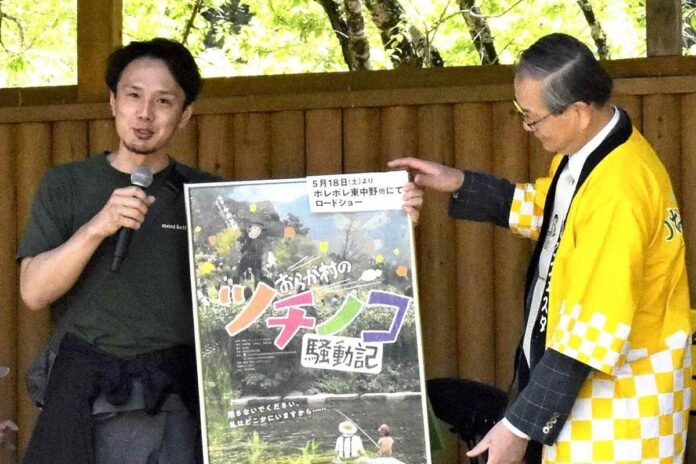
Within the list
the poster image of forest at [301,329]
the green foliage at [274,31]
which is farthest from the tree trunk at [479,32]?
the poster image of forest at [301,329]

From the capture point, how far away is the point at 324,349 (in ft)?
11.0

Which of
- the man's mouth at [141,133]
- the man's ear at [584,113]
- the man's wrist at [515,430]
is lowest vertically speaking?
the man's wrist at [515,430]

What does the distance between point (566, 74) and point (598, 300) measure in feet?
2.00

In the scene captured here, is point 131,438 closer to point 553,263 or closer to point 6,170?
point 553,263

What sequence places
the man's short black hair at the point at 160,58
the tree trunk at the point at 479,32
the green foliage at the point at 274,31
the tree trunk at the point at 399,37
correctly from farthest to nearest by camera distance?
the green foliage at the point at 274,31 < the tree trunk at the point at 479,32 < the tree trunk at the point at 399,37 < the man's short black hair at the point at 160,58

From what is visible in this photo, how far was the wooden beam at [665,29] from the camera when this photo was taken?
505cm

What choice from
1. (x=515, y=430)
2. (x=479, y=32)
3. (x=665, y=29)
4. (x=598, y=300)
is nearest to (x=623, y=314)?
(x=598, y=300)

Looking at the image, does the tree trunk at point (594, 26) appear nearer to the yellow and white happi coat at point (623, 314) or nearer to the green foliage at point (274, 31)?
the green foliage at point (274, 31)

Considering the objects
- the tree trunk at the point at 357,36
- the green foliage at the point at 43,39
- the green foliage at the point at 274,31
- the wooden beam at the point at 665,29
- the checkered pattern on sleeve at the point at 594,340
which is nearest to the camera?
the checkered pattern on sleeve at the point at 594,340

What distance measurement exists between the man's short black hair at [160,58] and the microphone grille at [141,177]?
1.20ft

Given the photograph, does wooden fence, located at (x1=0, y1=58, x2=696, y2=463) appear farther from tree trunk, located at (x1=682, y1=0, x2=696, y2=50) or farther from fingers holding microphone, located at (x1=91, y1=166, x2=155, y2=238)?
tree trunk, located at (x1=682, y1=0, x2=696, y2=50)

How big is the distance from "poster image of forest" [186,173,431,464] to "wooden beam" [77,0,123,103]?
7.53 ft

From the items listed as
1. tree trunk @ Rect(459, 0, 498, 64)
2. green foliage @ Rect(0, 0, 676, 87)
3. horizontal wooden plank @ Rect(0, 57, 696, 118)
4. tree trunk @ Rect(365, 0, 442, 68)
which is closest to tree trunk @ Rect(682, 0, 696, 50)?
green foliage @ Rect(0, 0, 676, 87)

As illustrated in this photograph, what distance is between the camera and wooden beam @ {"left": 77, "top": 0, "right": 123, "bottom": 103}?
544cm
